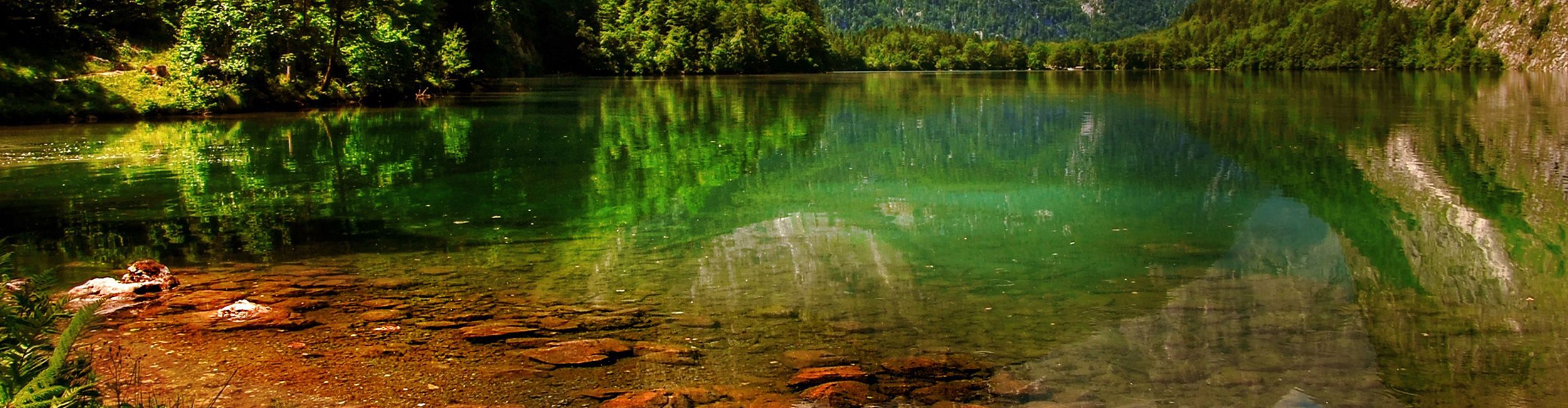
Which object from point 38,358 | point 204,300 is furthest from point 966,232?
point 38,358

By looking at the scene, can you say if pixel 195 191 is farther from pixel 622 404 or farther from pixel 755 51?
pixel 755 51

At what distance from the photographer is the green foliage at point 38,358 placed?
4383 millimetres

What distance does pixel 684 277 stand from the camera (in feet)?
35.6

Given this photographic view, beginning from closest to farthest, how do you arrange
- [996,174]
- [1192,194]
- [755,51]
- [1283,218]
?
[1283,218], [1192,194], [996,174], [755,51]

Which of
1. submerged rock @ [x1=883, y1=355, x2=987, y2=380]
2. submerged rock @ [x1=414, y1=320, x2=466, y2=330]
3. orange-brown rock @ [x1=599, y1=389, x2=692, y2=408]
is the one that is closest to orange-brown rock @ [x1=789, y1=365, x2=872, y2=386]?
submerged rock @ [x1=883, y1=355, x2=987, y2=380]

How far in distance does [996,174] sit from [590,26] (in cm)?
9136

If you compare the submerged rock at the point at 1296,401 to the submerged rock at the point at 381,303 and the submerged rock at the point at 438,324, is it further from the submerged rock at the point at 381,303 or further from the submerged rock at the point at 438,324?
the submerged rock at the point at 381,303

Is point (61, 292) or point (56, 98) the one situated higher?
point (56, 98)

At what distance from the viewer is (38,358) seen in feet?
16.1

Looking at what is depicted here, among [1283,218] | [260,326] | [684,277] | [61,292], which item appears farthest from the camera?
[1283,218]

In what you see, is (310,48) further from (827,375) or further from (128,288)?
(827,375)

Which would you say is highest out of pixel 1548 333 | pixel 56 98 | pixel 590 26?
pixel 590 26

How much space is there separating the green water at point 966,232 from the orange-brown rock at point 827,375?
43 centimetres

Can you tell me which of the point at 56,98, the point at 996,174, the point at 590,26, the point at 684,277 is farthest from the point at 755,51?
the point at 684,277
